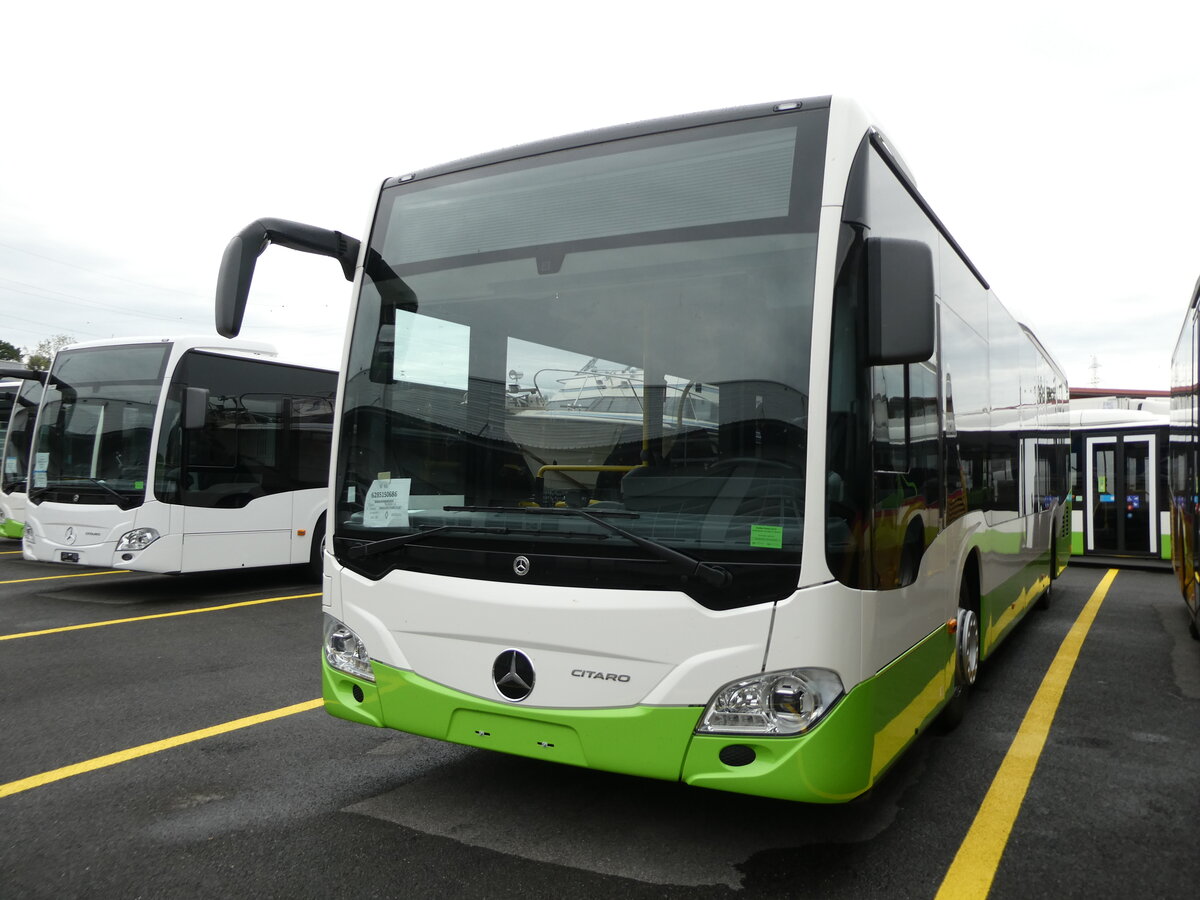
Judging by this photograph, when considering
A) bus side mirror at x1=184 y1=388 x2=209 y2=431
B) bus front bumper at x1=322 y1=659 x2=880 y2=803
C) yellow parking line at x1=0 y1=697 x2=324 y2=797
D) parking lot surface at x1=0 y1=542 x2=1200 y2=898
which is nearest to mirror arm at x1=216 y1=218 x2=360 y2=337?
bus front bumper at x1=322 y1=659 x2=880 y2=803

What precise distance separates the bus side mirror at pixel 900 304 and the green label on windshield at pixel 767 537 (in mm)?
685

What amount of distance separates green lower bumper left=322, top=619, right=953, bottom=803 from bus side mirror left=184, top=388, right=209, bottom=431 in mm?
6750

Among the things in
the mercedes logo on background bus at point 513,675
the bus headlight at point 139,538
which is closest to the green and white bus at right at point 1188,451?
the mercedes logo on background bus at point 513,675

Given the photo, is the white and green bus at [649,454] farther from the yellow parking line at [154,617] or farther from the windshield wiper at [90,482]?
the windshield wiper at [90,482]

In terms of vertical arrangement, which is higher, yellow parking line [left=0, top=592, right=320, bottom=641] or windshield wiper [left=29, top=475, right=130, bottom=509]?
windshield wiper [left=29, top=475, right=130, bottom=509]

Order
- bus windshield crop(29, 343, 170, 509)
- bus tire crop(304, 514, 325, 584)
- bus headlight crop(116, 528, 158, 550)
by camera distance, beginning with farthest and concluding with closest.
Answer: bus tire crop(304, 514, 325, 584)
bus windshield crop(29, 343, 170, 509)
bus headlight crop(116, 528, 158, 550)

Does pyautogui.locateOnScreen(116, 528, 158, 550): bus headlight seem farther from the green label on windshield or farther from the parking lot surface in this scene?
the green label on windshield

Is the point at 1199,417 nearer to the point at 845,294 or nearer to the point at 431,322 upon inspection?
the point at 845,294

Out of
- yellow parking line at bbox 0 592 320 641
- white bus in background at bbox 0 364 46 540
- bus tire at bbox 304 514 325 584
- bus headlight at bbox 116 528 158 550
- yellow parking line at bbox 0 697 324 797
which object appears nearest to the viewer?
yellow parking line at bbox 0 697 324 797

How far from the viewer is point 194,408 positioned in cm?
973

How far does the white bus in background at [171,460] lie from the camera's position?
9.99 meters

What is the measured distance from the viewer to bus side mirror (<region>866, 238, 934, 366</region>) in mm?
3211

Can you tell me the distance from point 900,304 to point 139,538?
351 inches

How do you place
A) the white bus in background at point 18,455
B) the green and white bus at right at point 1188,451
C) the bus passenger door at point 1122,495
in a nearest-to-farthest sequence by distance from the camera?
the green and white bus at right at point 1188,451, the white bus in background at point 18,455, the bus passenger door at point 1122,495
